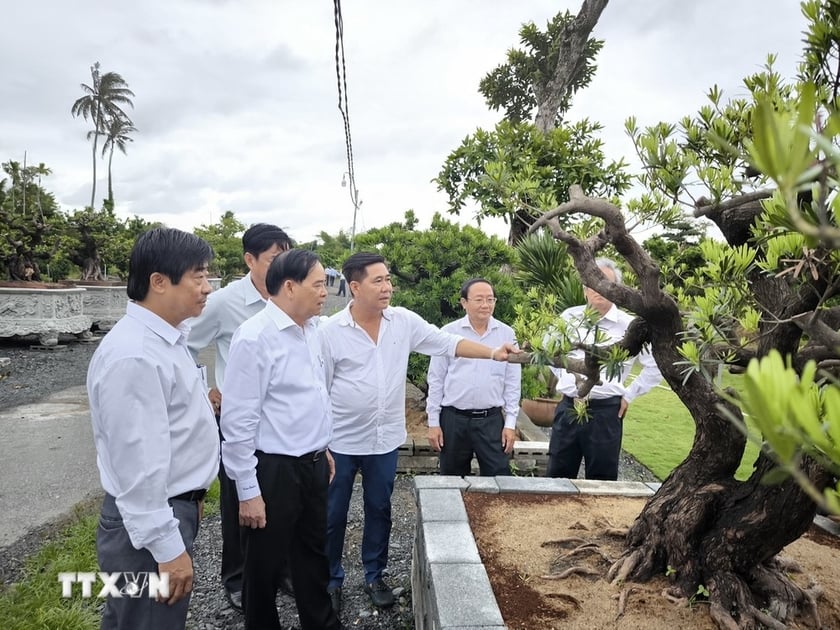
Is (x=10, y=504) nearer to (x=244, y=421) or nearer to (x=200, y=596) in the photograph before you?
(x=200, y=596)

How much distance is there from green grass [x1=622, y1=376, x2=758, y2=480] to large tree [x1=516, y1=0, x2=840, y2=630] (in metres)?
3.00

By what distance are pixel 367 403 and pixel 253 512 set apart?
87cm

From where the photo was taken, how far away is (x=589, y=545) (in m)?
2.37

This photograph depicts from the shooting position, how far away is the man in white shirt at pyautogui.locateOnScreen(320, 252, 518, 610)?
2.84m

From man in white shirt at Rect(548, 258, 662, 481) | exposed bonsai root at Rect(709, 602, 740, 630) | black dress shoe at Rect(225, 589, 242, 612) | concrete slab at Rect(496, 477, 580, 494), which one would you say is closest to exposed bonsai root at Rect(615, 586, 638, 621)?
exposed bonsai root at Rect(709, 602, 740, 630)

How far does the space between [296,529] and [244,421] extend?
2.00ft

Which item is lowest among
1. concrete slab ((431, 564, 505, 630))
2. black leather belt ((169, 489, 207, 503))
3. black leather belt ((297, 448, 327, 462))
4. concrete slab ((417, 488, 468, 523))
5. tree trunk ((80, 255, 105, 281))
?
concrete slab ((431, 564, 505, 630))

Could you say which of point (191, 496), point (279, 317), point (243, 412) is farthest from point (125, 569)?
point (279, 317)

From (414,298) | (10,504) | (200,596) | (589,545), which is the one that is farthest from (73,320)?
(589,545)

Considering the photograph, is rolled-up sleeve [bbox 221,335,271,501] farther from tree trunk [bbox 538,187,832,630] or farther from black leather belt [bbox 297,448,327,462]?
tree trunk [bbox 538,187,832,630]

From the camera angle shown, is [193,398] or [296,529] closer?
[193,398]

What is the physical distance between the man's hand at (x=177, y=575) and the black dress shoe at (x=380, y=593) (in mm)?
1446

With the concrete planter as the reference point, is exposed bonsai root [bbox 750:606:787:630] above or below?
below

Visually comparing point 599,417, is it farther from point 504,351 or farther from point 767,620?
point 767,620
